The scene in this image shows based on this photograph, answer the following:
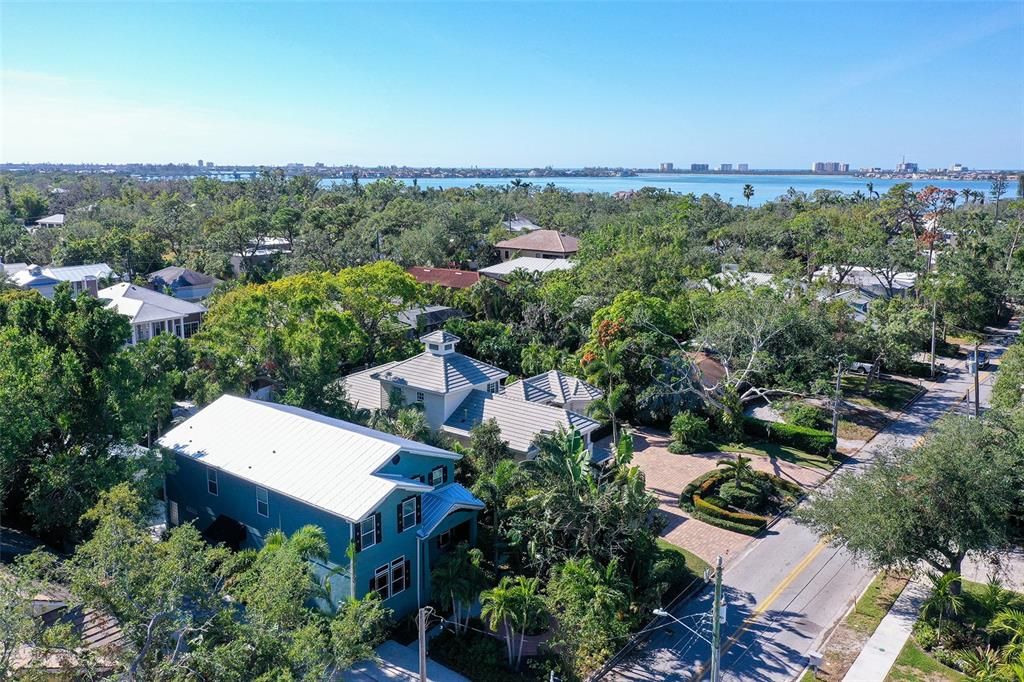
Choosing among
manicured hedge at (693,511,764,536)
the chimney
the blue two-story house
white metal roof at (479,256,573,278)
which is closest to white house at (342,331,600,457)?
manicured hedge at (693,511,764,536)

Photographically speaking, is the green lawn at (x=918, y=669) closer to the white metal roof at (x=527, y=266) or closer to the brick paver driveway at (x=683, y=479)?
the brick paver driveway at (x=683, y=479)

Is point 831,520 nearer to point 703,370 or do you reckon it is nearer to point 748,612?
point 748,612

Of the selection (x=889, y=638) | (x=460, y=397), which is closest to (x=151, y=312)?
(x=460, y=397)

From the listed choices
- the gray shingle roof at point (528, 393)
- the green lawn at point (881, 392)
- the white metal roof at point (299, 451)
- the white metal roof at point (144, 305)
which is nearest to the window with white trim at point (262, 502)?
the white metal roof at point (299, 451)

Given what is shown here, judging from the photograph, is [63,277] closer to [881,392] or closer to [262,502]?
[262,502]

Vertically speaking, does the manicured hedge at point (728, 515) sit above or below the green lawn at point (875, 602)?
above
